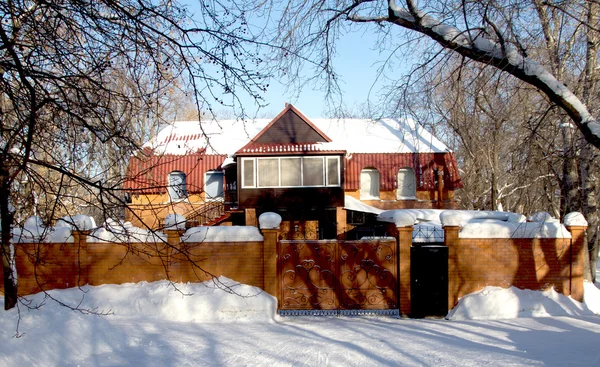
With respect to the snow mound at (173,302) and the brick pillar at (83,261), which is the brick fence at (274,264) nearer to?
the brick pillar at (83,261)

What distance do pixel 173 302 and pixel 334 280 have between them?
337cm

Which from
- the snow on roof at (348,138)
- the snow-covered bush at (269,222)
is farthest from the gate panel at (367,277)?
the snow on roof at (348,138)

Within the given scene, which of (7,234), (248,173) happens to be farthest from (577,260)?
(248,173)

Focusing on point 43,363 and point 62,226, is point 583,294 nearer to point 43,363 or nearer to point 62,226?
point 43,363

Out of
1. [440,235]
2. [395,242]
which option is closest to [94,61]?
[395,242]

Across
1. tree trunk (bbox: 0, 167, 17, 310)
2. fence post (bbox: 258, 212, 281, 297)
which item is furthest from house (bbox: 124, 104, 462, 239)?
tree trunk (bbox: 0, 167, 17, 310)

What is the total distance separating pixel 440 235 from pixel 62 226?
28.7 ft

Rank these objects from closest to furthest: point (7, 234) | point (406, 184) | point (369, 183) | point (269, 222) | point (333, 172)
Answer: point (7, 234)
point (269, 222)
point (333, 172)
point (406, 184)
point (369, 183)

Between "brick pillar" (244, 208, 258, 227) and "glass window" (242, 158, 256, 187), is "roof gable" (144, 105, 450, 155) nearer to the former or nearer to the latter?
"glass window" (242, 158, 256, 187)

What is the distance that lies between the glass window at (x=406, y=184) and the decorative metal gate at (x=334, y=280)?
14.4 m

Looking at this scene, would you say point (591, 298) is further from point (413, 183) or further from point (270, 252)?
point (413, 183)

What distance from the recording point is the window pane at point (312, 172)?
73.3 ft

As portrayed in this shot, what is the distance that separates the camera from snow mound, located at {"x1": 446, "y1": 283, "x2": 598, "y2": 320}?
10828 mm

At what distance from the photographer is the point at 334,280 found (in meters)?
11.2
